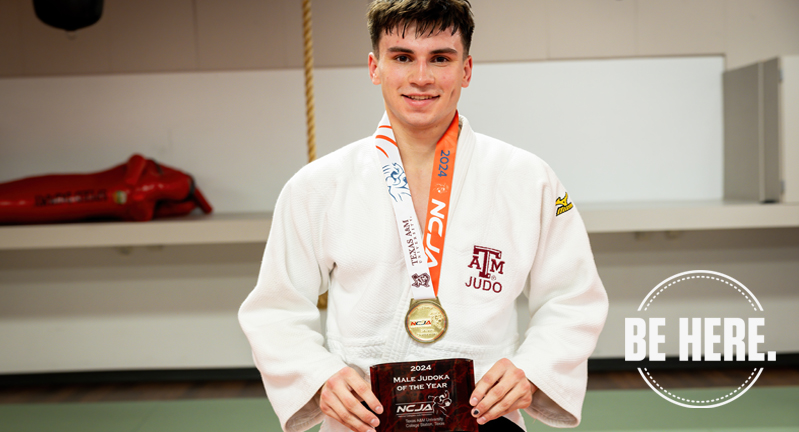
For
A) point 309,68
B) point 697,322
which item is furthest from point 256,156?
point 697,322

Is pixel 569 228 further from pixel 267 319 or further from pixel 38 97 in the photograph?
pixel 38 97

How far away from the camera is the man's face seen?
1.15 m

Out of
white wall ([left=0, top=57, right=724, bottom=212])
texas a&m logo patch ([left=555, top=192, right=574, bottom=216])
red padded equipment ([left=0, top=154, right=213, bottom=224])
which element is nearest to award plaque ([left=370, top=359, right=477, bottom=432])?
texas a&m logo patch ([left=555, top=192, right=574, bottom=216])

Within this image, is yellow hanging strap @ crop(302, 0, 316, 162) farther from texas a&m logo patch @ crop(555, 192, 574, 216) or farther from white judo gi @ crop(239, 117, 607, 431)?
texas a&m logo patch @ crop(555, 192, 574, 216)

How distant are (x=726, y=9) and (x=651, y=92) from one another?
0.58 meters

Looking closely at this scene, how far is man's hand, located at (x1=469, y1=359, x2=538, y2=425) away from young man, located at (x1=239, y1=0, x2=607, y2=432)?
0.05 feet

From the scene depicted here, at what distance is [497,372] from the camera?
1.07 m

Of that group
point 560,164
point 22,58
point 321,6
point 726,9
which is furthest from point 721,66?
point 22,58

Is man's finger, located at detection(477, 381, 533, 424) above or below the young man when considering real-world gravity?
below

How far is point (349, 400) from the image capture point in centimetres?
105

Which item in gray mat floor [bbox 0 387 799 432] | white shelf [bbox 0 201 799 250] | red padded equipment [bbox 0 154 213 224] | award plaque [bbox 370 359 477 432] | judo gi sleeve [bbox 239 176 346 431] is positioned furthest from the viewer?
red padded equipment [bbox 0 154 213 224]

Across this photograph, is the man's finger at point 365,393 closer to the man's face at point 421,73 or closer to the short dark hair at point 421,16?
the man's face at point 421,73

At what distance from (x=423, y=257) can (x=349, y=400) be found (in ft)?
1.00

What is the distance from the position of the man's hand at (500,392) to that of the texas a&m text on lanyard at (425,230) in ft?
0.46
